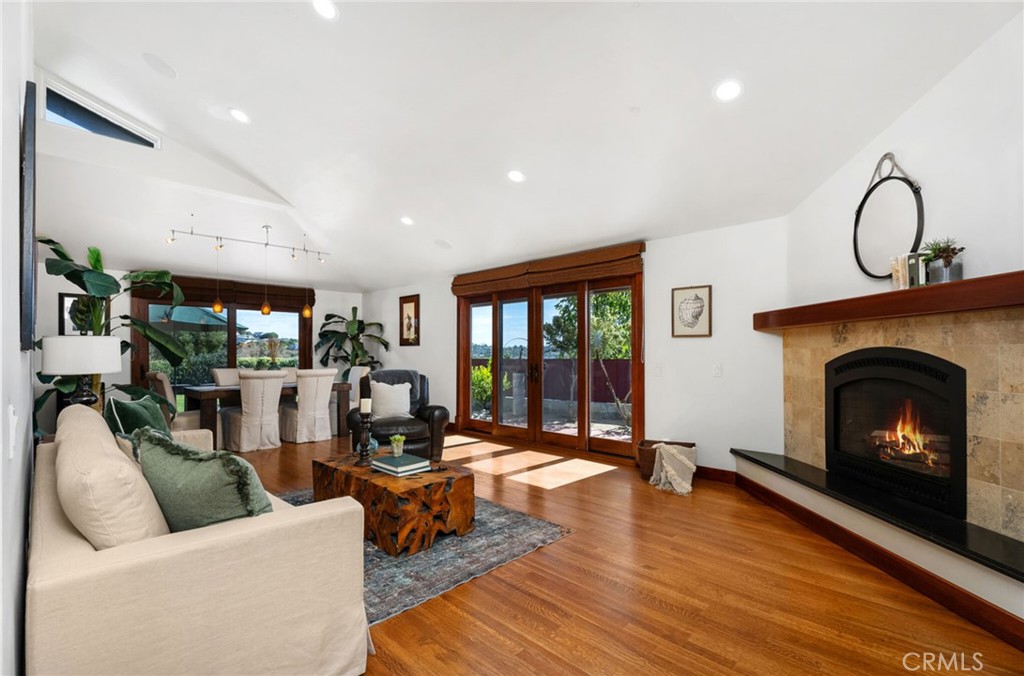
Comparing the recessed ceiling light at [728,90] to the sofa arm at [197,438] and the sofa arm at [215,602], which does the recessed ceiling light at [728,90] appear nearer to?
the sofa arm at [215,602]

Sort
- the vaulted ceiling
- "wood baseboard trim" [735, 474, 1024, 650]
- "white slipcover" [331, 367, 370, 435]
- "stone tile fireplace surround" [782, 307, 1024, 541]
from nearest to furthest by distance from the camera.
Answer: "wood baseboard trim" [735, 474, 1024, 650]
"stone tile fireplace surround" [782, 307, 1024, 541]
the vaulted ceiling
"white slipcover" [331, 367, 370, 435]

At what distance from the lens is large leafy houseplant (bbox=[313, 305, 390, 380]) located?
8.52 meters

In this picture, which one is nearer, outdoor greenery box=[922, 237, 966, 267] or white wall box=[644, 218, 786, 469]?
outdoor greenery box=[922, 237, 966, 267]

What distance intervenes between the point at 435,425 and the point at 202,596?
11.4ft

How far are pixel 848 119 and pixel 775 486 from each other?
2.61m

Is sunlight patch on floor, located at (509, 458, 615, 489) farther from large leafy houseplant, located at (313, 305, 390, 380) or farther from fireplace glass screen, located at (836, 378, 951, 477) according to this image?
large leafy houseplant, located at (313, 305, 390, 380)

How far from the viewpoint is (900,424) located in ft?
9.86

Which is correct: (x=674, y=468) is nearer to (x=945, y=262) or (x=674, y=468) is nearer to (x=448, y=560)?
(x=448, y=560)

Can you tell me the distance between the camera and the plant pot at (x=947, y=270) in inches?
99.4

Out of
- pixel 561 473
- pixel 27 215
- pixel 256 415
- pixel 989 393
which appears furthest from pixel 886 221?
pixel 256 415

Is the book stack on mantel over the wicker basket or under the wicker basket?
over

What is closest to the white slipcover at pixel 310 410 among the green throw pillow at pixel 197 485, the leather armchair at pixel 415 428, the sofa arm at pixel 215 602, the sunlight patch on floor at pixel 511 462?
the leather armchair at pixel 415 428

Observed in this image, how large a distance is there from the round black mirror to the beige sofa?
340 cm

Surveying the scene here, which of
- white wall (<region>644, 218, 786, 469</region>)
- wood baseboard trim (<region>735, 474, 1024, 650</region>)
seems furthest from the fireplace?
white wall (<region>644, 218, 786, 469</region>)
